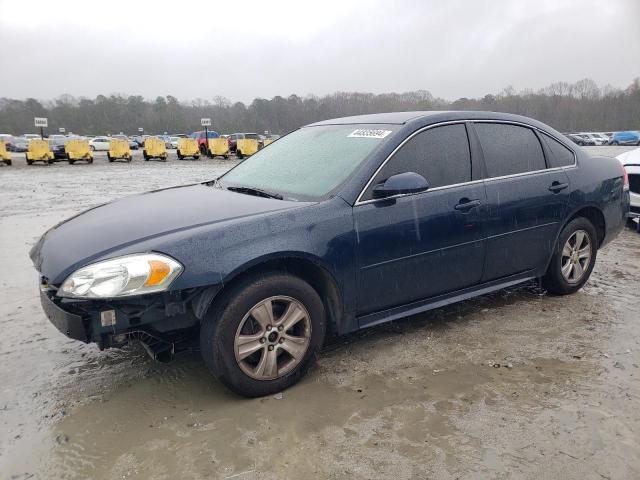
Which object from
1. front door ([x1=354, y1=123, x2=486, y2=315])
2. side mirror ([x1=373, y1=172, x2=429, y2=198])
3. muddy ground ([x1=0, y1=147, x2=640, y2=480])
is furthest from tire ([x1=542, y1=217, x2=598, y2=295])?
side mirror ([x1=373, y1=172, x2=429, y2=198])

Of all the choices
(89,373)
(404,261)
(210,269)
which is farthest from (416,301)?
(89,373)

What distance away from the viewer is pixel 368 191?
Answer: 3.29 meters

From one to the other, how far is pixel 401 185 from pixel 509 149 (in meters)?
1.39

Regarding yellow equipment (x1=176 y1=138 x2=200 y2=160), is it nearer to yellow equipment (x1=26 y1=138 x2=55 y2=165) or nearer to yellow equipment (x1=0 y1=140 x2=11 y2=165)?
yellow equipment (x1=26 y1=138 x2=55 y2=165)

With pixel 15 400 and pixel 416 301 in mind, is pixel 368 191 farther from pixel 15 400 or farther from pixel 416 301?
pixel 15 400

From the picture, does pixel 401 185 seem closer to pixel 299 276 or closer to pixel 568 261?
pixel 299 276

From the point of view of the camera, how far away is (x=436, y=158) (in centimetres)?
368

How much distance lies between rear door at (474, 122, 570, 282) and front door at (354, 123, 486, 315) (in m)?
0.16

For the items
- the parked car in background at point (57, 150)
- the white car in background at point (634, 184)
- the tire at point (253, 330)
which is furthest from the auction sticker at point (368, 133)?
the parked car in background at point (57, 150)

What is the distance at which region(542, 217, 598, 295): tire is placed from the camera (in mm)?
4441

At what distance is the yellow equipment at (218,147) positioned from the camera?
30.8 metres

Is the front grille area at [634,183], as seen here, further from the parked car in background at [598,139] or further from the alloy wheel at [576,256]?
the parked car in background at [598,139]

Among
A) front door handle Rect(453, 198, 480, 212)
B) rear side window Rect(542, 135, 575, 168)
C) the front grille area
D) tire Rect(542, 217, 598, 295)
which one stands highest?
rear side window Rect(542, 135, 575, 168)

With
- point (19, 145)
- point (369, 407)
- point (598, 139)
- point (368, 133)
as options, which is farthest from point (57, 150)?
point (598, 139)
